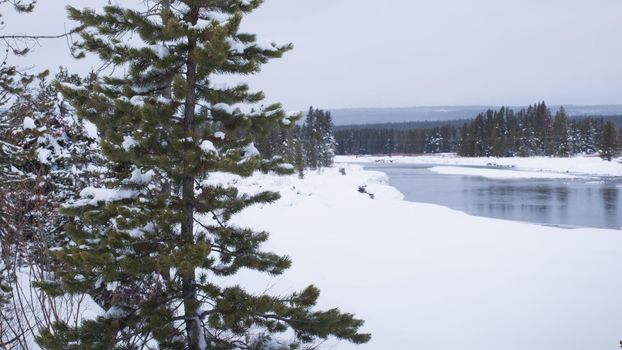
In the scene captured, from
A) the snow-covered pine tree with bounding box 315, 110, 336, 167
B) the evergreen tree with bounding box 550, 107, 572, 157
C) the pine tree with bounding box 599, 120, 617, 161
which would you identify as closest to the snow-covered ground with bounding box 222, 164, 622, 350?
the snow-covered pine tree with bounding box 315, 110, 336, 167

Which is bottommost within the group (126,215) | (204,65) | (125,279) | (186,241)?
(125,279)

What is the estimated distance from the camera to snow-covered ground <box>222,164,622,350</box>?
7.33 m

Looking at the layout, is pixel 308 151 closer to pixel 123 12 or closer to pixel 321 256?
pixel 321 256

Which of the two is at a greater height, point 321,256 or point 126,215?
point 126,215

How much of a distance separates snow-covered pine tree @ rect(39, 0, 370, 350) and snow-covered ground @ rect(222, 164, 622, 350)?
12.2 feet

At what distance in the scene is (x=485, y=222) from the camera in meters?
16.3

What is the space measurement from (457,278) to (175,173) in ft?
24.9

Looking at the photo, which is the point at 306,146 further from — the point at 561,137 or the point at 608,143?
the point at 561,137

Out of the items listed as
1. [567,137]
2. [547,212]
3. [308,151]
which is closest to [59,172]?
[547,212]

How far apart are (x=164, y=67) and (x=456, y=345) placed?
5546 millimetres

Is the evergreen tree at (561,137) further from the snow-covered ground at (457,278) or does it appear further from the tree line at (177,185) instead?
the tree line at (177,185)

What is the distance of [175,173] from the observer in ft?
12.2

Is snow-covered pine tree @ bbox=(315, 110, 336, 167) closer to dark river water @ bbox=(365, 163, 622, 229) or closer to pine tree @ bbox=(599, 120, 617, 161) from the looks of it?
dark river water @ bbox=(365, 163, 622, 229)

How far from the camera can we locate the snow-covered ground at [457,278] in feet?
24.0
